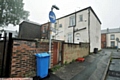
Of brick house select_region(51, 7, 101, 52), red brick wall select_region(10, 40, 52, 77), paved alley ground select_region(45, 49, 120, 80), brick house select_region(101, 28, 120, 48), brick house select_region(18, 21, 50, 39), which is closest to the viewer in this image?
red brick wall select_region(10, 40, 52, 77)

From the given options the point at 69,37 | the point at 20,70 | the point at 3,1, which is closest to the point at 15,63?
the point at 20,70

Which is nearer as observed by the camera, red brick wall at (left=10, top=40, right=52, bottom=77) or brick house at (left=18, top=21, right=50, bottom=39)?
red brick wall at (left=10, top=40, right=52, bottom=77)

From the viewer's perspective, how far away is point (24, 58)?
396 centimetres

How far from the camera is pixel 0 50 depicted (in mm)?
4457

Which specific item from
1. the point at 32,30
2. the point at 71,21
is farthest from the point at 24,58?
the point at 32,30

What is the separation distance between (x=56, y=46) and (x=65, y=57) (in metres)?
1.43

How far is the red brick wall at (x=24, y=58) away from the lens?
3.59 m

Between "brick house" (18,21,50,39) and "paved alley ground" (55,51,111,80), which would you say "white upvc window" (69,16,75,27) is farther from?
"paved alley ground" (55,51,111,80)

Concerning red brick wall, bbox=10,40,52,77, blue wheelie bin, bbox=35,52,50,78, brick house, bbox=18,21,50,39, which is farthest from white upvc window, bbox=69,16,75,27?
blue wheelie bin, bbox=35,52,50,78

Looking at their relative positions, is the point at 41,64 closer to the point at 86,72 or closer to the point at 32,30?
the point at 86,72

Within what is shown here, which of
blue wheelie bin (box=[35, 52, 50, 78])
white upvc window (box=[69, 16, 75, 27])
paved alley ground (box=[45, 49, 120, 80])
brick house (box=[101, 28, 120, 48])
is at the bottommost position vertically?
paved alley ground (box=[45, 49, 120, 80])

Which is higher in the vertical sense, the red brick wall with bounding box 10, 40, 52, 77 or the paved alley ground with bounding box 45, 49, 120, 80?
the red brick wall with bounding box 10, 40, 52, 77

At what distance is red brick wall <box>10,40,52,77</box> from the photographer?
3594 mm

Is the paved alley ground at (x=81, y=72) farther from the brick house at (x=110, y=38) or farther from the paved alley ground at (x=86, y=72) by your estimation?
the brick house at (x=110, y=38)
